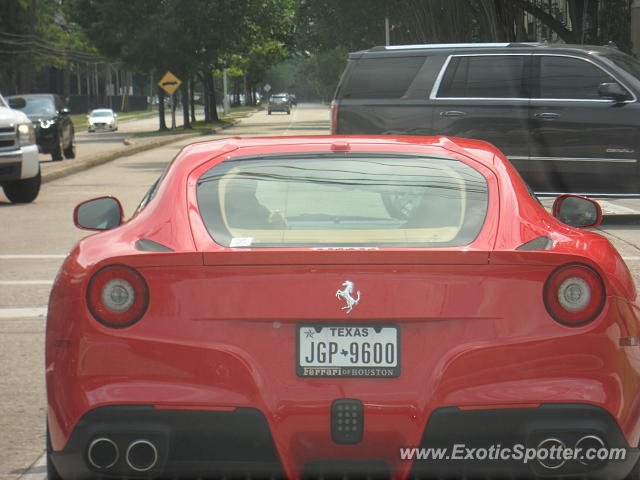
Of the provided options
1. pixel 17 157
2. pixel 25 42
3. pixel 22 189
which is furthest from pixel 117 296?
pixel 25 42

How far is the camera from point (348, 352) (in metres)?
3.73

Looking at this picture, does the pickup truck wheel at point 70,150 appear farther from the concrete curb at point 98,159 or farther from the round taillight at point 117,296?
the round taillight at point 117,296

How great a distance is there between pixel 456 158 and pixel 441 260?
0.95m

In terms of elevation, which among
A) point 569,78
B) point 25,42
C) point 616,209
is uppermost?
point 25,42

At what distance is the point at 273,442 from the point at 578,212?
2112 mm

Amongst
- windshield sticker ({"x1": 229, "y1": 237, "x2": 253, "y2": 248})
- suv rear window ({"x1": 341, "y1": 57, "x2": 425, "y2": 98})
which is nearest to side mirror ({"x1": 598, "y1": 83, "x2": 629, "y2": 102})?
suv rear window ({"x1": 341, "y1": 57, "x2": 425, "y2": 98})

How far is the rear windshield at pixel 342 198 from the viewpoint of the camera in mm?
4180

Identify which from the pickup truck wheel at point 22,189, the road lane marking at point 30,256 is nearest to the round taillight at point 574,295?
the road lane marking at point 30,256

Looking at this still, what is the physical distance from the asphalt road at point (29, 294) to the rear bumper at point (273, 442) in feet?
4.11

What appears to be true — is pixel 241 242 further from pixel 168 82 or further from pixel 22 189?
pixel 168 82

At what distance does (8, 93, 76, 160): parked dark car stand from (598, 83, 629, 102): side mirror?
1915 centimetres

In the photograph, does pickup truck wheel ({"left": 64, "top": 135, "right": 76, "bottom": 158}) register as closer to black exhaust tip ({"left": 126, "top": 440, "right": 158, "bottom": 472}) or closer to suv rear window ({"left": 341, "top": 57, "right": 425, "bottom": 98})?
suv rear window ({"left": 341, "top": 57, "right": 425, "bottom": 98})

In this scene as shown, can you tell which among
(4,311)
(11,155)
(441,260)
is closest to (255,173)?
(441,260)

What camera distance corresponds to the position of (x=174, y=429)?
3.74 meters
